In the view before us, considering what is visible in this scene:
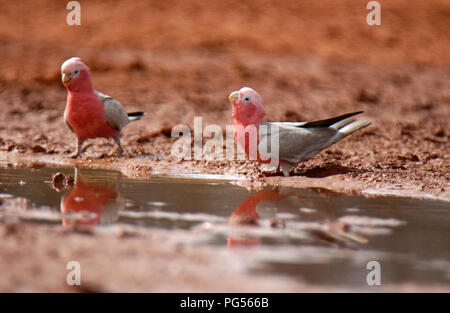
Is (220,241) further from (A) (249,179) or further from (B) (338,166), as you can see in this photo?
(B) (338,166)

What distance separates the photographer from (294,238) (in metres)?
4.08

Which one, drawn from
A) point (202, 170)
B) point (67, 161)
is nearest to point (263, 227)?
point (202, 170)

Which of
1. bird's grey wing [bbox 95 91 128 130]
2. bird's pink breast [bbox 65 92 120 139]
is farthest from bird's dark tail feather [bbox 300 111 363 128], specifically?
bird's pink breast [bbox 65 92 120 139]

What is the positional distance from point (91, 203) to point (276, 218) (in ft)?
4.79

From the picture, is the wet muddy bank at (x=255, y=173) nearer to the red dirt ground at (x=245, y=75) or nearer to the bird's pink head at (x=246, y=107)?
the red dirt ground at (x=245, y=75)

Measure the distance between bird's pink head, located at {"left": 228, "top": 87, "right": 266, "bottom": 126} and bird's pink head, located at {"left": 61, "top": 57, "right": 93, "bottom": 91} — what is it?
1.85 meters

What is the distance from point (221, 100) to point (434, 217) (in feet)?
21.4

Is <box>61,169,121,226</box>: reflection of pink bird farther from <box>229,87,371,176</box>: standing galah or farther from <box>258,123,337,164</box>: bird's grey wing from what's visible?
<box>258,123,337,164</box>: bird's grey wing

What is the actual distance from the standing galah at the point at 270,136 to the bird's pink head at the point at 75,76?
1.85 meters

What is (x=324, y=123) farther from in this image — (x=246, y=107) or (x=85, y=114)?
(x=85, y=114)

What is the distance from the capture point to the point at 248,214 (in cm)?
478

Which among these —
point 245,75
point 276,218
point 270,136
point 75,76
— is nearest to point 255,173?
point 270,136

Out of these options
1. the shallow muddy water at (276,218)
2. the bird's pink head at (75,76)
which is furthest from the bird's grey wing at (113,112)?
the shallow muddy water at (276,218)

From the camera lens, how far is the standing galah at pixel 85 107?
7.02 metres
